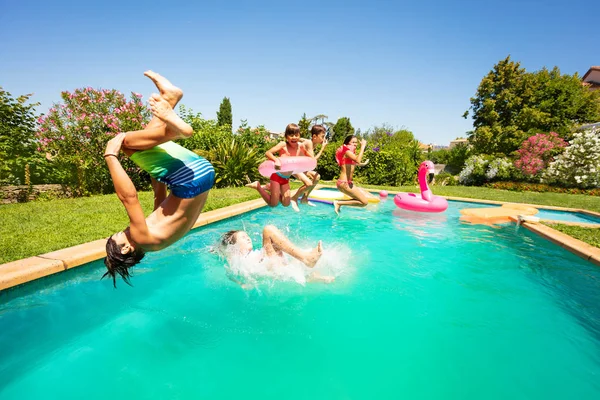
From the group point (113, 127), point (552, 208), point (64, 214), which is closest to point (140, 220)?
point (64, 214)

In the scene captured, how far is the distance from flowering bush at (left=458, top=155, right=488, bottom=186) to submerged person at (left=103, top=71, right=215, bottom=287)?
23077mm

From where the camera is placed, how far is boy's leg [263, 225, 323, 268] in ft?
14.8

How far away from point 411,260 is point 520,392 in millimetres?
3440

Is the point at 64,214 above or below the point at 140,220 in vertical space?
below

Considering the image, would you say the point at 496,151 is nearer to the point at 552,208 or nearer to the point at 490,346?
the point at 552,208

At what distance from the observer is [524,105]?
91.6ft

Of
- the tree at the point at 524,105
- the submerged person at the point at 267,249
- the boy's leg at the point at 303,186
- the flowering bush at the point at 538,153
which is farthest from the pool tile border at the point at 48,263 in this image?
the tree at the point at 524,105

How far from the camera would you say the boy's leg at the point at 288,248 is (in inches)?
178

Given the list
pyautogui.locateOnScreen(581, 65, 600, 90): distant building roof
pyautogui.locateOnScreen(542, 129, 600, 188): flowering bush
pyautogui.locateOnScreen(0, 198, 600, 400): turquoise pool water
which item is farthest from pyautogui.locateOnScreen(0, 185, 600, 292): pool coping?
pyautogui.locateOnScreen(581, 65, 600, 90): distant building roof

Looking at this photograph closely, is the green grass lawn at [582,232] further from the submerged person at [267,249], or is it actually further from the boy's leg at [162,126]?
the boy's leg at [162,126]

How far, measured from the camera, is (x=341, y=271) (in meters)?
5.62

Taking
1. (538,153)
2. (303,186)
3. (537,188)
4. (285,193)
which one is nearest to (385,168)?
(537,188)

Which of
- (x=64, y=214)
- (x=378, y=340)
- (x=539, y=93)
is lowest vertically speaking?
(x=378, y=340)

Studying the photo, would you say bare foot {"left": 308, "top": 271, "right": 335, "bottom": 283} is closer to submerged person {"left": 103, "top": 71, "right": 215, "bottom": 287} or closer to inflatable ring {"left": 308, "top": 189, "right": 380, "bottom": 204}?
submerged person {"left": 103, "top": 71, "right": 215, "bottom": 287}
